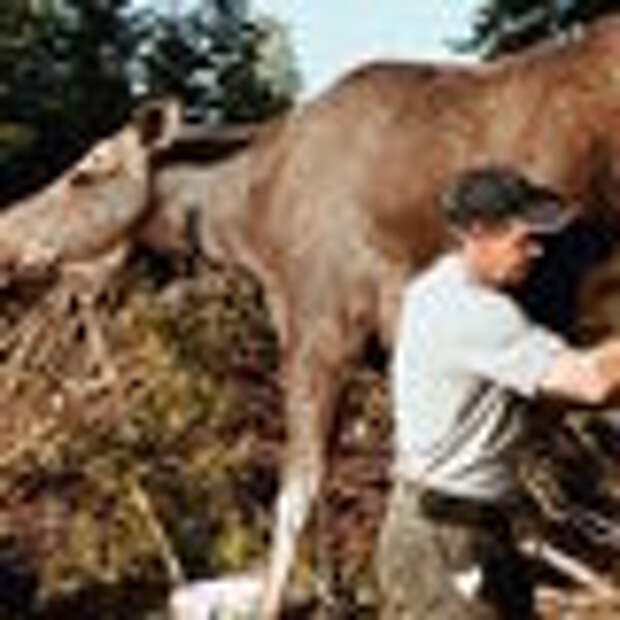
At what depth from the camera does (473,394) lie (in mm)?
5797

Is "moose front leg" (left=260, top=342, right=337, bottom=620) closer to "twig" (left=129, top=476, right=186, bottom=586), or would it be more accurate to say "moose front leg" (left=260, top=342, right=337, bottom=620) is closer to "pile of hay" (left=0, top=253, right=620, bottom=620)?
"pile of hay" (left=0, top=253, right=620, bottom=620)

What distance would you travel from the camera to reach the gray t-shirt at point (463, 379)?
5664mm

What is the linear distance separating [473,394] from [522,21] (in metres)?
17.1

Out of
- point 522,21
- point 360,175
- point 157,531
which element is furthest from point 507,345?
point 522,21

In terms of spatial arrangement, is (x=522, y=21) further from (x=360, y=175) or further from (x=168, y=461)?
(x=360, y=175)

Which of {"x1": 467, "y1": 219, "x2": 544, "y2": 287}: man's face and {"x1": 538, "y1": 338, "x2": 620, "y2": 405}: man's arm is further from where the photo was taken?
{"x1": 467, "y1": 219, "x2": 544, "y2": 287}: man's face

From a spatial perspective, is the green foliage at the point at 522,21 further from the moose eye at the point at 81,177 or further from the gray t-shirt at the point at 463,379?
the gray t-shirt at the point at 463,379

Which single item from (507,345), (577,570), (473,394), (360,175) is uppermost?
(507,345)

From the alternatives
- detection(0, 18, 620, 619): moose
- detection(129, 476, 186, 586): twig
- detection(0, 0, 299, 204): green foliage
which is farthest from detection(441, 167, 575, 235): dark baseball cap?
detection(0, 0, 299, 204): green foliage

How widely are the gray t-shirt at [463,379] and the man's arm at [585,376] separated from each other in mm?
26

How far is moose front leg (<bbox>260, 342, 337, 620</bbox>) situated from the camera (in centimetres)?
1068

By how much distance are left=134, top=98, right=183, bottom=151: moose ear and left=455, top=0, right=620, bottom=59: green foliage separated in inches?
391

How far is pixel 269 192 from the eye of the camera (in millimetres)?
11398

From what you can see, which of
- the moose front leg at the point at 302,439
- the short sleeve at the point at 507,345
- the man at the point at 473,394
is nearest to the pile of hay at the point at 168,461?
the moose front leg at the point at 302,439
